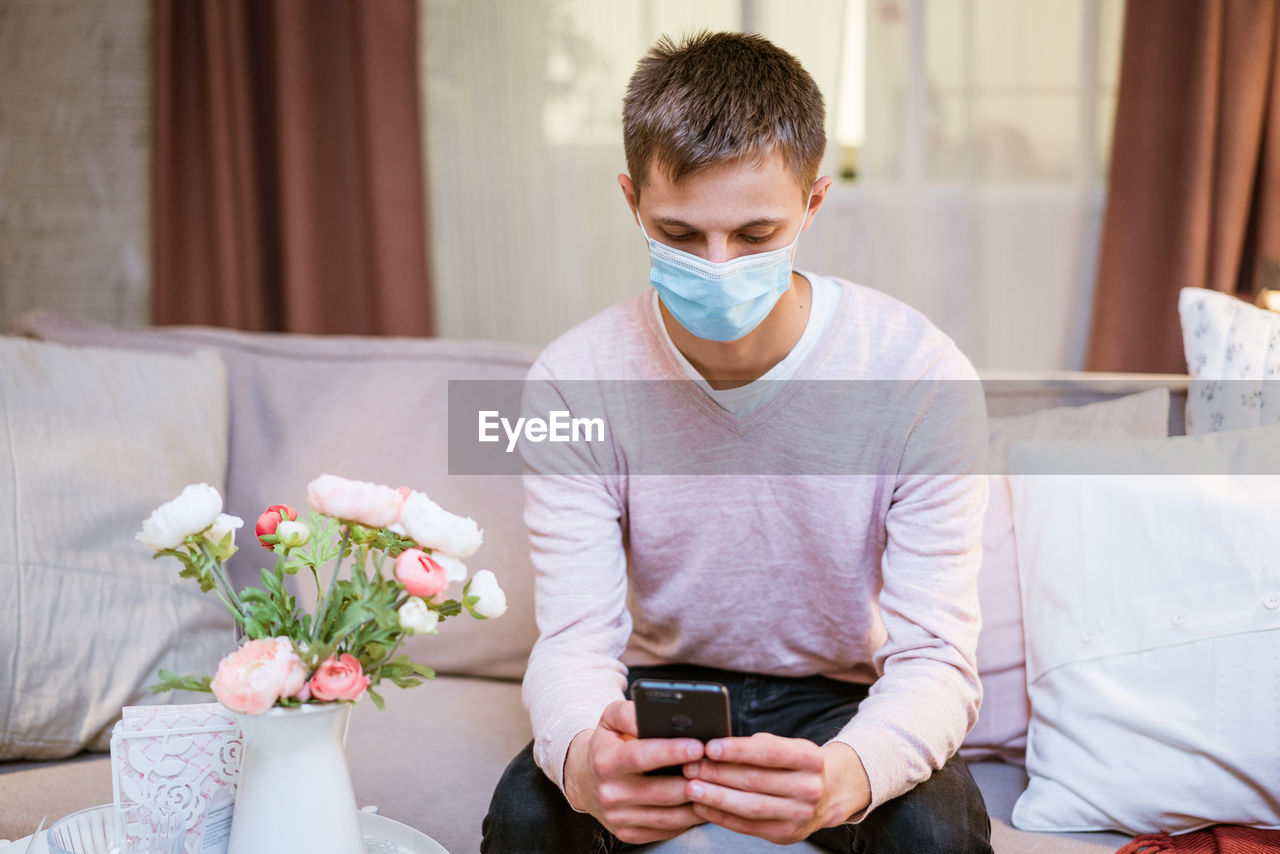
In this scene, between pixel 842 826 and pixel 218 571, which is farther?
pixel 842 826

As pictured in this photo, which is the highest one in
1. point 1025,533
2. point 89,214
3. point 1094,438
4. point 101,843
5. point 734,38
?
point 734,38

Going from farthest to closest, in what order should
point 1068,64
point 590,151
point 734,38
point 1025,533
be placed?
1. point 590,151
2. point 1068,64
3. point 1025,533
4. point 734,38

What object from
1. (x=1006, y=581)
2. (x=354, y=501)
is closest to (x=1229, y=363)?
(x=1006, y=581)

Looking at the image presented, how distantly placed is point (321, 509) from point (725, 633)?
590 millimetres

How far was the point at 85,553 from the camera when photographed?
52.5 inches

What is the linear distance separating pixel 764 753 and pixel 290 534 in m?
0.43

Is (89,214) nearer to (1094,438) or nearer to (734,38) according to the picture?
(734,38)

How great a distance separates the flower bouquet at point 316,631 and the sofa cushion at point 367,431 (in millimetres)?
649

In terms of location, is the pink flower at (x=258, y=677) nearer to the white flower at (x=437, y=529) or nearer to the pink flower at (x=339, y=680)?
the pink flower at (x=339, y=680)

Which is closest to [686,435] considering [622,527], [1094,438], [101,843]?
[622,527]

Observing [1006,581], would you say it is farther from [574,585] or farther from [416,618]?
[416,618]

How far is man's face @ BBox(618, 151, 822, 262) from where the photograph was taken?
3.51 ft

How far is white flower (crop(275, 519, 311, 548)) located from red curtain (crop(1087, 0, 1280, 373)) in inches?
65.0

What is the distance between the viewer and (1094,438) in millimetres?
1376
